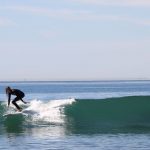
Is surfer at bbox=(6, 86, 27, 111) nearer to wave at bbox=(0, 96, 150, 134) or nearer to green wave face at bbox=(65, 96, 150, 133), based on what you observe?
wave at bbox=(0, 96, 150, 134)

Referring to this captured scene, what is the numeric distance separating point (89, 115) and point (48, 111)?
5.57 feet

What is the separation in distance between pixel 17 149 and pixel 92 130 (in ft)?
19.2

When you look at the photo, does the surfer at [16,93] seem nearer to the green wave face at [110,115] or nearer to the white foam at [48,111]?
the white foam at [48,111]

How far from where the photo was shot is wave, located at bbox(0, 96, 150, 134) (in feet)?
79.5

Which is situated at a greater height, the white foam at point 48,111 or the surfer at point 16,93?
the surfer at point 16,93

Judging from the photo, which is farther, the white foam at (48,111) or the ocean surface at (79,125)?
the white foam at (48,111)

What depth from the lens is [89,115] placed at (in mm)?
26156

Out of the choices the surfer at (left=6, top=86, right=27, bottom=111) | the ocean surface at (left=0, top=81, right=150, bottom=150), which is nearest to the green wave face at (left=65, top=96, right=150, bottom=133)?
the ocean surface at (left=0, top=81, right=150, bottom=150)

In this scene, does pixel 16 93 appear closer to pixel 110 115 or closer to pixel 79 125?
pixel 79 125

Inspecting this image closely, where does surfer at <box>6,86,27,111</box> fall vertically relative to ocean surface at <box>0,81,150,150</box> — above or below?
above

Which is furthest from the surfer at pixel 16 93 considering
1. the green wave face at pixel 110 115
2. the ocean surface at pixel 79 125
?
the green wave face at pixel 110 115

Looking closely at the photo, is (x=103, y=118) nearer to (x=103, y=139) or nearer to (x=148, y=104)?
(x=148, y=104)

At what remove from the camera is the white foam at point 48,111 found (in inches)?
983

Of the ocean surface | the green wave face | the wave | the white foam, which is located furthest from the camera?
the white foam
